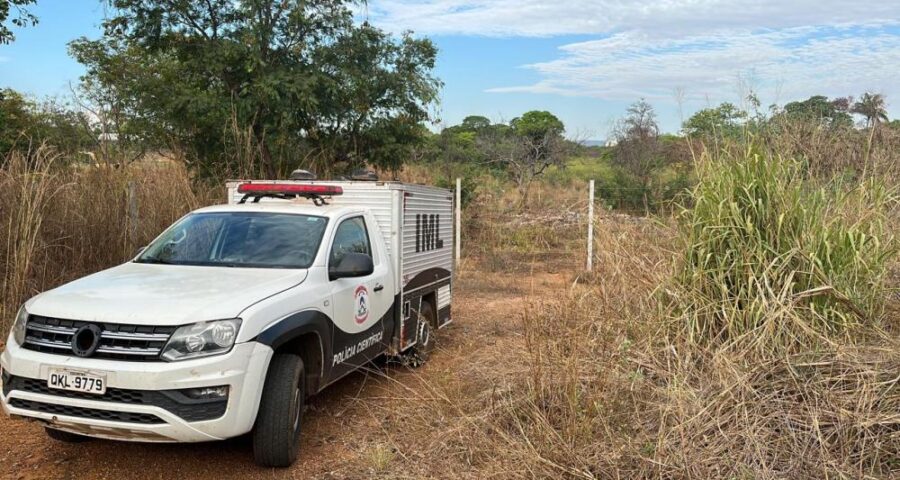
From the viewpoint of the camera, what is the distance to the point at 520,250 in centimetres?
1528

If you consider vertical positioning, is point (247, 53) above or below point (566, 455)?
above

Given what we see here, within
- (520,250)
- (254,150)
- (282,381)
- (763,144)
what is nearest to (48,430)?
(282,381)

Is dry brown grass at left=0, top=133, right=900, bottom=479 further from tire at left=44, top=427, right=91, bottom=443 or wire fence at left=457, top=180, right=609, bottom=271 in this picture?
wire fence at left=457, top=180, right=609, bottom=271

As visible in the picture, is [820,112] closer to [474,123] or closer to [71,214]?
[71,214]

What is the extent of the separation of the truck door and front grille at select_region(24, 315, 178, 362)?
4.63 feet

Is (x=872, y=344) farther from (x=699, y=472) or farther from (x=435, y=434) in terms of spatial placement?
(x=435, y=434)

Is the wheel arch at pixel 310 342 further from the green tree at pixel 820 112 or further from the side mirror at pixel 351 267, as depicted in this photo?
the green tree at pixel 820 112

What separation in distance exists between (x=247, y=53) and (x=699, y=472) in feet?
35.3

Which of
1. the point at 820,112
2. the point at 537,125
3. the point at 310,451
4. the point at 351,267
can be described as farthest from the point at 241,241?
the point at 537,125

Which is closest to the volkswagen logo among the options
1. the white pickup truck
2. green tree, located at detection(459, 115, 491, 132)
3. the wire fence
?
the white pickup truck

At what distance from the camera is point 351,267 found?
A: 4.88 m

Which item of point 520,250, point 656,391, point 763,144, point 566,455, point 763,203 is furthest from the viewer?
point 520,250

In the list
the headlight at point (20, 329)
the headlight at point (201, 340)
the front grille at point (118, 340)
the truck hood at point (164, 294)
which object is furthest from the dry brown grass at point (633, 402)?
the headlight at point (20, 329)

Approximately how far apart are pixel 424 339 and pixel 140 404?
3.85 metres
